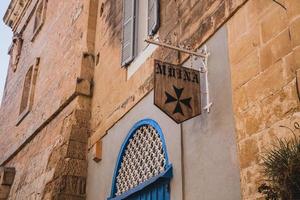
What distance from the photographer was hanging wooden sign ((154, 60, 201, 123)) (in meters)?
3.99

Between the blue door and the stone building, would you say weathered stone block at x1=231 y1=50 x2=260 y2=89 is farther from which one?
the blue door

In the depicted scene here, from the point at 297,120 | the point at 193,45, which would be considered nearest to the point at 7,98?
the point at 193,45

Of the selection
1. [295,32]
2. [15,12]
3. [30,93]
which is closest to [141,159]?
[295,32]

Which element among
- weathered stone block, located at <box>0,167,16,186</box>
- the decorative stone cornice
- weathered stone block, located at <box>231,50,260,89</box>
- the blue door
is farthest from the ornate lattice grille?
the decorative stone cornice

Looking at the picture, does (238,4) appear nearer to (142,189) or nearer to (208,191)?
(208,191)

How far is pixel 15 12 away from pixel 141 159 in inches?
381

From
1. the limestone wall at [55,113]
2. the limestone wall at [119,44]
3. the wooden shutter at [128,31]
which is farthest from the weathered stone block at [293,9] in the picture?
the limestone wall at [55,113]

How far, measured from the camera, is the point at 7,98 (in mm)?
12656

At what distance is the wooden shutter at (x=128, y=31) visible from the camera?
6.29m

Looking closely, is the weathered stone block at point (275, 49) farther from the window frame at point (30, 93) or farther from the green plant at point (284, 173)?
the window frame at point (30, 93)

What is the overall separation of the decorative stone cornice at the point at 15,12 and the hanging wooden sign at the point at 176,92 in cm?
970

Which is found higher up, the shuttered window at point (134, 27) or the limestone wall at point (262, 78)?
the shuttered window at point (134, 27)

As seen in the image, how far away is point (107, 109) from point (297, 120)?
398 centimetres

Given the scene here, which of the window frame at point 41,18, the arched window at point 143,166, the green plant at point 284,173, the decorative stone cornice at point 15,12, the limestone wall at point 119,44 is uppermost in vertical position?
the decorative stone cornice at point 15,12
